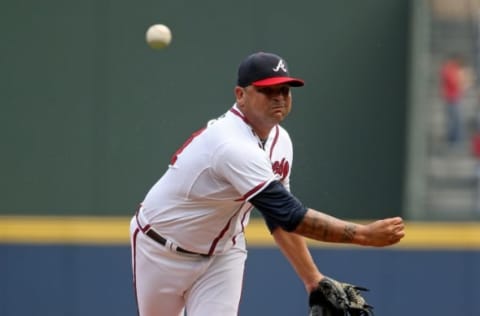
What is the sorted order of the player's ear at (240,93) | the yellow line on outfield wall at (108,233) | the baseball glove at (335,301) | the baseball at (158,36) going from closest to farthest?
the player's ear at (240,93) < the baseball glove at (335,301) < the yellow line on outfield wall at (108,233) < the baseball at (158,36)

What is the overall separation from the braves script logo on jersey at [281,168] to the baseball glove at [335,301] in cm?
54

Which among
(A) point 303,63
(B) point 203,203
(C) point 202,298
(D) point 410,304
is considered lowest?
(D) point 410,304

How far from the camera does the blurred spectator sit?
7914 mm

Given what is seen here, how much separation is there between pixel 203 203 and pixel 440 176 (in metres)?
3.63

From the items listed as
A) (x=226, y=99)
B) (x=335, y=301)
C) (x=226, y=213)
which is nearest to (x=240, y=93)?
(x=226, y=213)

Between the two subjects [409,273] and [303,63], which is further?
[303,63]

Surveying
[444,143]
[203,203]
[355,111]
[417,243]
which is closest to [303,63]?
[355,111]

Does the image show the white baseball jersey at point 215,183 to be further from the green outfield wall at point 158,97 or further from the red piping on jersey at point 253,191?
the green outfield wall at point 158,97

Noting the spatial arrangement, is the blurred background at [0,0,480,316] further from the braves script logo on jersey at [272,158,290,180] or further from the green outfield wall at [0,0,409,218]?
the braves script logo on jersey at [272,158,290,180]

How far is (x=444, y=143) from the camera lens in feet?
26.2

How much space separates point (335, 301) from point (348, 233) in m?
0.72

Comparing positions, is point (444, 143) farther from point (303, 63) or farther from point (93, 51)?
point (93, 51)

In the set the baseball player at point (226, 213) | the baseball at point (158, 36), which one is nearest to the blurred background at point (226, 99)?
the baseball at point (158, 36)

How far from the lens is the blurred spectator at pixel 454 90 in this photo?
26.0ft
